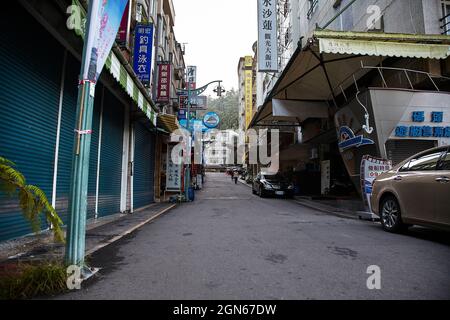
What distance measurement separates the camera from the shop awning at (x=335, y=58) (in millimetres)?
8898

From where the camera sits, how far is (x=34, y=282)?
288 cm

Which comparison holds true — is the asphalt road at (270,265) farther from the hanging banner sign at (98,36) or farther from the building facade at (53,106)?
the hanging banner sign at (98,36)

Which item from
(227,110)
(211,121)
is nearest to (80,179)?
(211,121)

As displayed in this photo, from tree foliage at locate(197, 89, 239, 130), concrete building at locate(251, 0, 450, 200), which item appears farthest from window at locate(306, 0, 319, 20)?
tree foliage at locate(197, 89, 239, 130)

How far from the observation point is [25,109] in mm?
5113

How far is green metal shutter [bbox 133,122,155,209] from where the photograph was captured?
12.1 meters

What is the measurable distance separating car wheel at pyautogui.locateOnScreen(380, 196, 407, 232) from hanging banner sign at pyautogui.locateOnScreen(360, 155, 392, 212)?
230 cm

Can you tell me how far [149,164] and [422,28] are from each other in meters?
12.3

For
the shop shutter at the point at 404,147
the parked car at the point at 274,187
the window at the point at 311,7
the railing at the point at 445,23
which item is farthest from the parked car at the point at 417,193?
the window at the point at 311,7

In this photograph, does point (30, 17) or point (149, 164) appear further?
point (149, 164)

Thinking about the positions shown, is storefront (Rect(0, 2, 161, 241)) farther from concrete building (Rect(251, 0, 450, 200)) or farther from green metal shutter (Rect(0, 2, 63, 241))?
concrete building (Rect(251, 0, 450, 200))

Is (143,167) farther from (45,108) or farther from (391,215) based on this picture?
(391,215)
